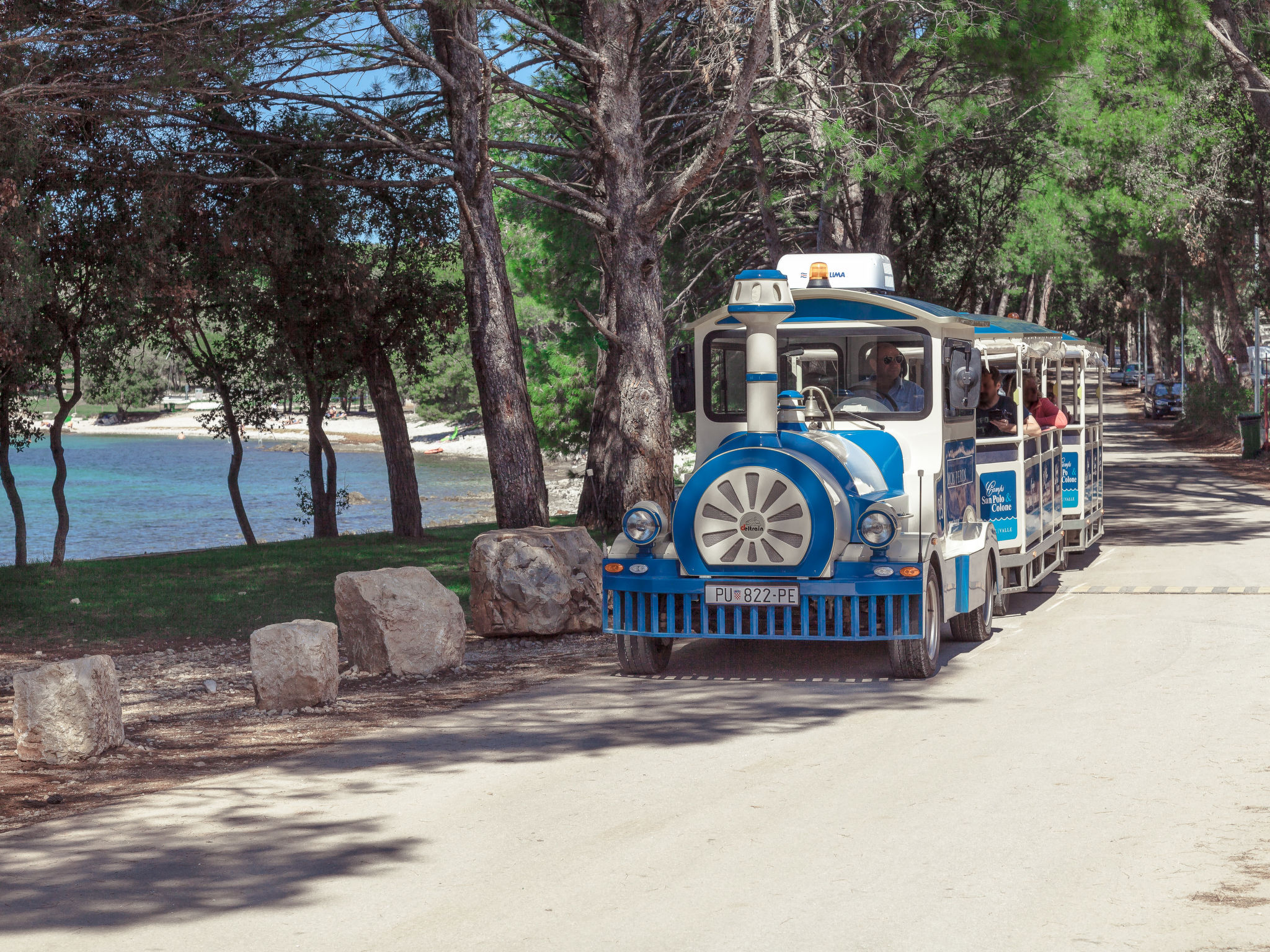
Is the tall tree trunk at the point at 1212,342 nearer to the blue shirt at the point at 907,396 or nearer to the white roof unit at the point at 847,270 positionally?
the white roof unit at the point at 847,270

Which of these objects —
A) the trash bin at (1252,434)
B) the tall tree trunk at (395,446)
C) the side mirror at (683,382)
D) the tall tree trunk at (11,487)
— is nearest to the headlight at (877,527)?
the side mirror at (683,382)

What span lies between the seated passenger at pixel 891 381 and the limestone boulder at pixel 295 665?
4150 mm

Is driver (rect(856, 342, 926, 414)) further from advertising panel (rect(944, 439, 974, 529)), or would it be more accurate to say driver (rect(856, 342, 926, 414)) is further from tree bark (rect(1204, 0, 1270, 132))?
tree bark (rect(1204, 0, 1270, 132))

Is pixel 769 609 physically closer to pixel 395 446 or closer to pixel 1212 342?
pixel 395 446

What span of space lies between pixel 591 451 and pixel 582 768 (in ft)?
50.2

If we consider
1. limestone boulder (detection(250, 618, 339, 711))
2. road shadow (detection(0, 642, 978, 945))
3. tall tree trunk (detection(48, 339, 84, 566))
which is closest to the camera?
road shadow (detection(0, 642, 978, 945))

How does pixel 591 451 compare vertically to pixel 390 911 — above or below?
above

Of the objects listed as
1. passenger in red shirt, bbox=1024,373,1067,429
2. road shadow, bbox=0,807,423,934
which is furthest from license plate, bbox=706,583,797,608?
passenger in red shirt, bbox=1024,373,1067,429

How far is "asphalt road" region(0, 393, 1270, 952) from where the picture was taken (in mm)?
5000

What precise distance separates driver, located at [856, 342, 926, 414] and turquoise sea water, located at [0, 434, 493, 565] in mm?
27381

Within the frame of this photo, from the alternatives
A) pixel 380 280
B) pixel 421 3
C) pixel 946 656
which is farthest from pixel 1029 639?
pixel 380 280

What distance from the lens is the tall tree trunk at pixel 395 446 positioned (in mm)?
23344

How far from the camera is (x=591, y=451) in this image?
73.8ft

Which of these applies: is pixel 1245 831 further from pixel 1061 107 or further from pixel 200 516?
pixel 200 516
